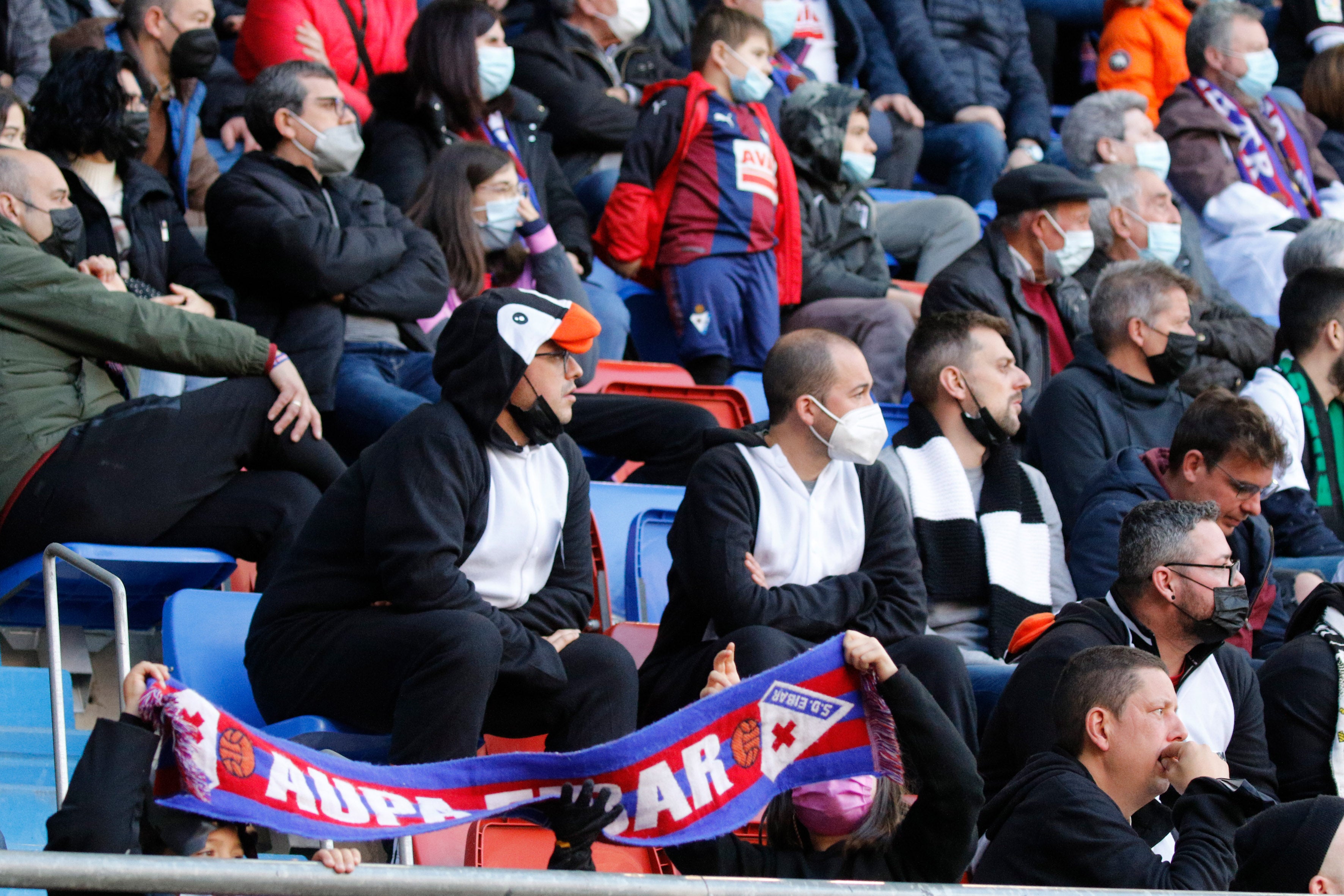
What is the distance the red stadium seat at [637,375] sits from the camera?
19.8 ft

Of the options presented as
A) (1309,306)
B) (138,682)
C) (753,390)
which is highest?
(138,682)

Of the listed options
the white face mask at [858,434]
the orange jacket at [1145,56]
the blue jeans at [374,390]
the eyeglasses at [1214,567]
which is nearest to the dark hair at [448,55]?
the blue jeans at [374,390]

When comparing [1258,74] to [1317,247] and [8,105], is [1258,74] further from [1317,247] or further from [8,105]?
[8,105]

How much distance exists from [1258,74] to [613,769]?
6.92 meters

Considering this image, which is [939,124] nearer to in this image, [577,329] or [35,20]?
[35,20]

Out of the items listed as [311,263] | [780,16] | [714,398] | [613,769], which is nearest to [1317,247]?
[780,16]

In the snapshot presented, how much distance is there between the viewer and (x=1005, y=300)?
6387 mm

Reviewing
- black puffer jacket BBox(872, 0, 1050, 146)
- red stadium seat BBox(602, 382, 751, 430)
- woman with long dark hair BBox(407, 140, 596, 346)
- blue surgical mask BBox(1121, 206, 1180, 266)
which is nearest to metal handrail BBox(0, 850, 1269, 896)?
red stadium seat BBox(602, 382, 751, 430)

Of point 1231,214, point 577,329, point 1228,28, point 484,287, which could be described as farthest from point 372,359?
point 1228,28

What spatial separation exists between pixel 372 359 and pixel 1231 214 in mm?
4492

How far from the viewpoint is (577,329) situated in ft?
13.1

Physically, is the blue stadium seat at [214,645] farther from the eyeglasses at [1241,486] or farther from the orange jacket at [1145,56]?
the orange jacket at [1145,56]

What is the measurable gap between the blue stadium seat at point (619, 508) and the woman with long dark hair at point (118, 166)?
1275mm

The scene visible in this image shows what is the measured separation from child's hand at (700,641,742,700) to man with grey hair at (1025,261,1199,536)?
241 centimetres
